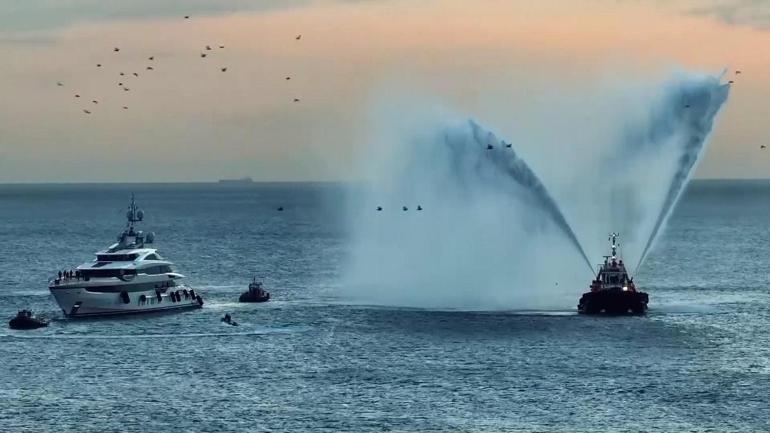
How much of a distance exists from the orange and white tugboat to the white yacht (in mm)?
44653

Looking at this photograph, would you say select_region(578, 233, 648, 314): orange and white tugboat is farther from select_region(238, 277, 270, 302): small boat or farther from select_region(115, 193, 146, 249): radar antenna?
select_region(115, 193, 146, 249): radar antenna

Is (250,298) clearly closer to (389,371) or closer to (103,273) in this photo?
(103,273)

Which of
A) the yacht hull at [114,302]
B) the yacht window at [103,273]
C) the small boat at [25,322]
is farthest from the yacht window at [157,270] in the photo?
the small boat at [25,322]

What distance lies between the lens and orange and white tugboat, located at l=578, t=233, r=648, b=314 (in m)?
142

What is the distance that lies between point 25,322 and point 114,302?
1494cm

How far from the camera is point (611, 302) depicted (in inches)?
5605

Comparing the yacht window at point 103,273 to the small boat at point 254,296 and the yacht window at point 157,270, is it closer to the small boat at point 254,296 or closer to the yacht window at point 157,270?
the yacht window at point 157,270

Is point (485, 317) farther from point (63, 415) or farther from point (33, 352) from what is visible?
point (63, 415)

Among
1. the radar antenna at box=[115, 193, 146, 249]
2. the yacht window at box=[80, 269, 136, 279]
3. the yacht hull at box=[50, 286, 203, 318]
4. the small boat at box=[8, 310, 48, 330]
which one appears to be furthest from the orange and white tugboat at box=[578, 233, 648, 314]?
the small boat at box=[8, 310, 48, 330]

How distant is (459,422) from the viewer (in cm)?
9231

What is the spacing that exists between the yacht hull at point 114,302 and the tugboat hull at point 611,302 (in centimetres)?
4415

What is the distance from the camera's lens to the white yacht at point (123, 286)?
150 m

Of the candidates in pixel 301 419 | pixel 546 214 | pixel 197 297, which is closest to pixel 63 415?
pixel 301 419

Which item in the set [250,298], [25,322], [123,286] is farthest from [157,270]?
[25,322]
